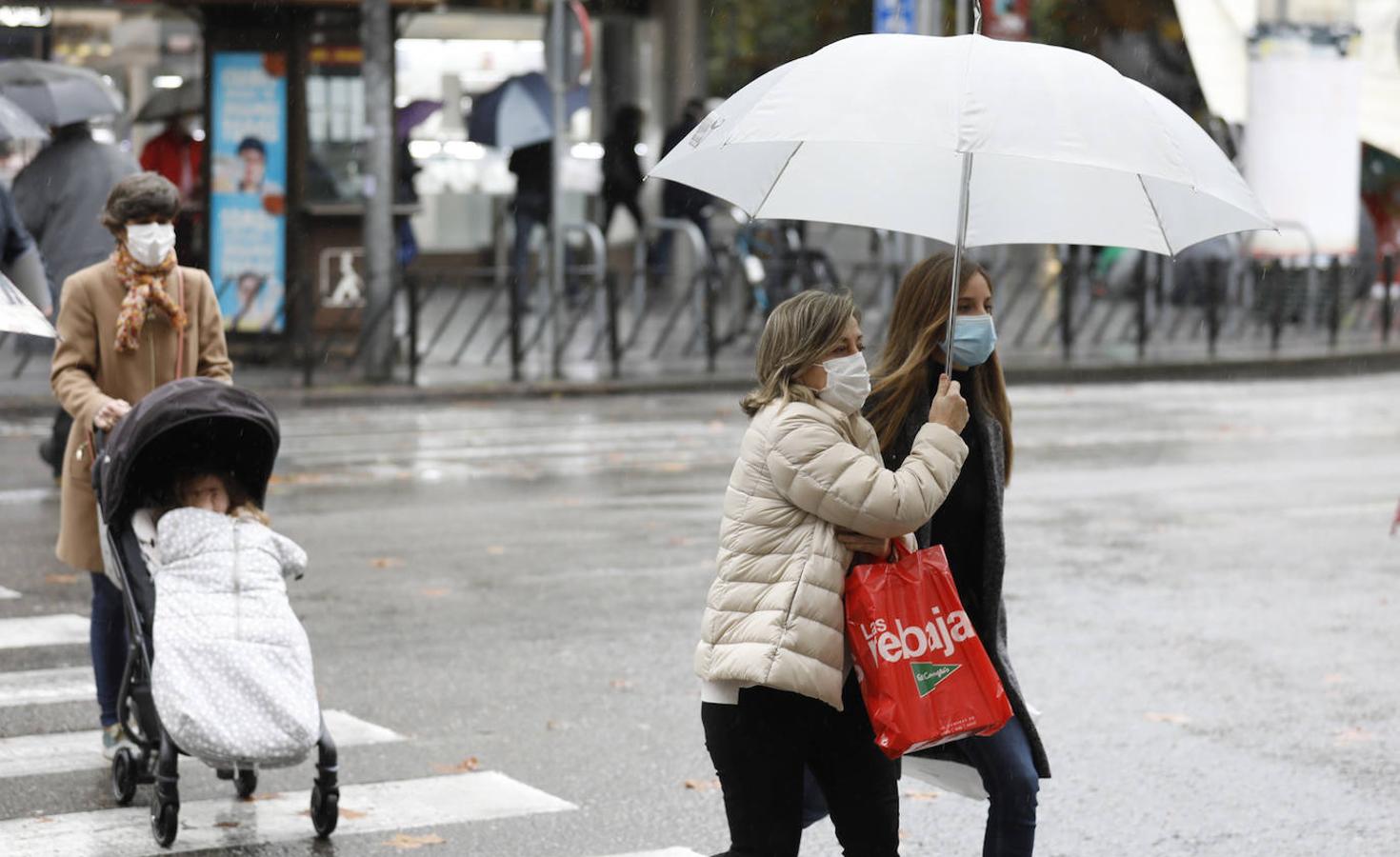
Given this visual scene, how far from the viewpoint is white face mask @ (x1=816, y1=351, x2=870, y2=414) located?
4.52 metres

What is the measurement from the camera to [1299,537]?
1134 cm

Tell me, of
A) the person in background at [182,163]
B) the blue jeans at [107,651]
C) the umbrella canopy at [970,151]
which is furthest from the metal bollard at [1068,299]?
the umbrella canopy at [970,151]

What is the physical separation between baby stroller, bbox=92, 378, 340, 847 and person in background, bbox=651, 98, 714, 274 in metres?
15.4

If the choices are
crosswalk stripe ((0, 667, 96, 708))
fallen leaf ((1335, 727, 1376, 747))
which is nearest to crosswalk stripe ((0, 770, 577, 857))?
crosswalk stripe ((0, 667, 96, 708))

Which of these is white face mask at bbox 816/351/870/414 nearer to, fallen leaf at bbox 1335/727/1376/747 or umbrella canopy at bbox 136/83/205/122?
fallen leaf at bbox 1335/727/1376/747

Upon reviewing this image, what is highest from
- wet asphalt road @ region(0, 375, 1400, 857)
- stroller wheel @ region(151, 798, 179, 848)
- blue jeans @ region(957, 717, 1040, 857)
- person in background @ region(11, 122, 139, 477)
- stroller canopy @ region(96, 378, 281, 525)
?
person in background @ region(11, 122, 139, 477)

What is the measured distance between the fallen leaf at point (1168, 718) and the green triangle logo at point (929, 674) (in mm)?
3095

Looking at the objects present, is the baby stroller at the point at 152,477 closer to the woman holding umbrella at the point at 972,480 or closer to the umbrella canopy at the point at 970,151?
the umbrella canopy at the point at 970,151

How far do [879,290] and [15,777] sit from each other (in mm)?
16825

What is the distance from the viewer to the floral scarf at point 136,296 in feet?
22.1

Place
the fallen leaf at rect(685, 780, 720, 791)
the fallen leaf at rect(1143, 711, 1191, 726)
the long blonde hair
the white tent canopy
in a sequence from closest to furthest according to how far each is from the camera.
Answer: the long blonde hair → the fallen leaf at rect(685, 780, 720, 791) → the fallen leaf at rect(1143, 711, 1191, 726) → the white tent canopy

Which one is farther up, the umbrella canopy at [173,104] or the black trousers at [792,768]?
the umbrella canopy at [173,104]

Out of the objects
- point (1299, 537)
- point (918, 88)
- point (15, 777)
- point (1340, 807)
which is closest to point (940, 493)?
point (918, 88)

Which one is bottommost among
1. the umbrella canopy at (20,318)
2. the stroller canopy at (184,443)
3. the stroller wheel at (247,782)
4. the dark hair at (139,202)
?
the stroller wheel at (247,782)
